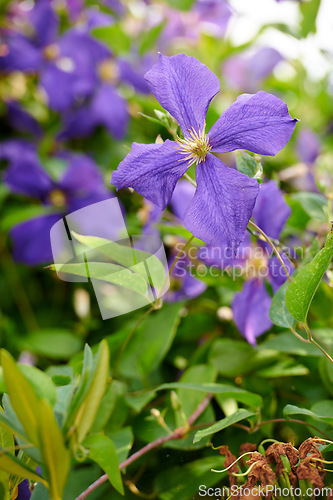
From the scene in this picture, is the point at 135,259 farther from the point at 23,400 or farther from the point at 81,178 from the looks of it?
the point at 81,178

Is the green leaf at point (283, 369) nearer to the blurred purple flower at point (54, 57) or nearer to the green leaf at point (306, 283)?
the green leaf at point (306, 283)

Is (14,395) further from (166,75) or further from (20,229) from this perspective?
(20,229)

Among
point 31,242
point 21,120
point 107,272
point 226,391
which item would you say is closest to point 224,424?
point 226,391

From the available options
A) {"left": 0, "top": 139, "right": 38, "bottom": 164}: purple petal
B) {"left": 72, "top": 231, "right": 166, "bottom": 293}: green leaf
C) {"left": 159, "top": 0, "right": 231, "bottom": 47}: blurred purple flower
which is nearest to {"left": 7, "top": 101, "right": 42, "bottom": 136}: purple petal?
{"left": 0, "top": 139, "right": 38, "bottom": 164}: purple petal

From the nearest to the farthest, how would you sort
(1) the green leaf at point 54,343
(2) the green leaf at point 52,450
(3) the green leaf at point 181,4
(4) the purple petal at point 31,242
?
(2) the green leaf at point 52,450 → (1) the green leaf at point 54,343 → (4) the purple petal at point 31,242 → (3) the green leaf at point 181,4

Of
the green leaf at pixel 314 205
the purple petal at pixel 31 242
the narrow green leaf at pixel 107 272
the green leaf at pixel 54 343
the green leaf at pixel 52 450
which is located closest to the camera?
the green leaf at pixel 52 450

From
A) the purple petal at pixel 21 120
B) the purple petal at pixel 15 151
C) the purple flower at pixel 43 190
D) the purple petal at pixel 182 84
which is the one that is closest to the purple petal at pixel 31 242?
the purple flower at pixel 43 190

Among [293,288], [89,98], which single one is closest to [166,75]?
[293,288]
